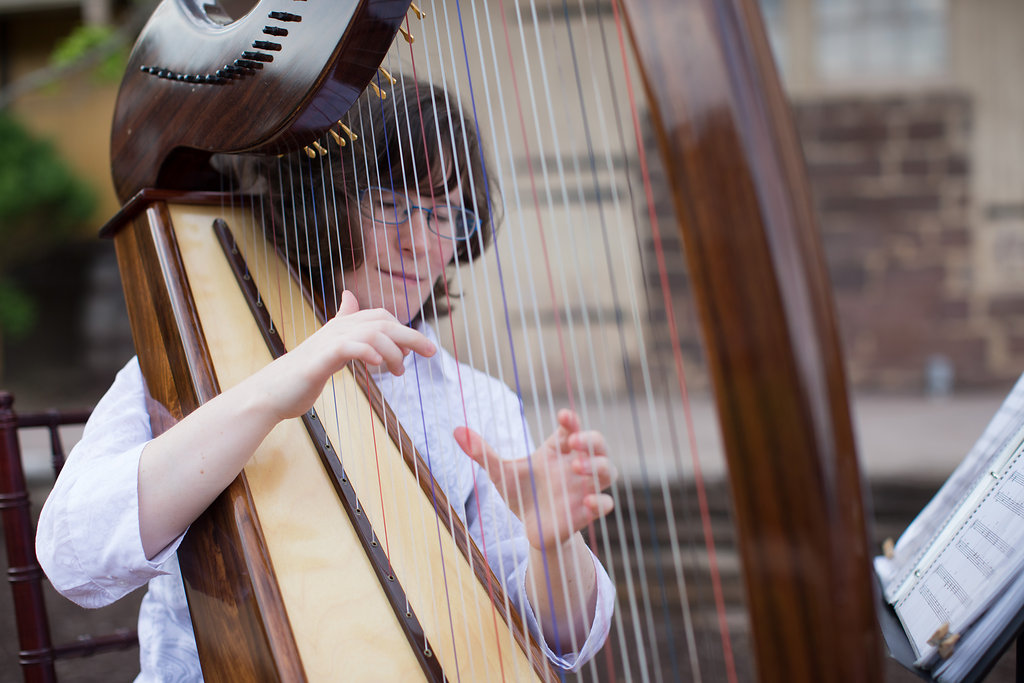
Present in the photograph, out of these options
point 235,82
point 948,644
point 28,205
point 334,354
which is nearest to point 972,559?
point 948,644

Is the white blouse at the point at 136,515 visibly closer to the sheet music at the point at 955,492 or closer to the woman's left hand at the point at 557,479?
the woman's left hand at the point at 557,479

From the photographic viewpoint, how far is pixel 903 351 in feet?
13.8

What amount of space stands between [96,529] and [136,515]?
0.05m

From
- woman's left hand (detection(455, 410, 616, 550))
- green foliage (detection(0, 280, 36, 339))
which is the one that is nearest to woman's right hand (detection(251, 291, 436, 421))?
woman's left hand (detection(455, 410, 616, 550))

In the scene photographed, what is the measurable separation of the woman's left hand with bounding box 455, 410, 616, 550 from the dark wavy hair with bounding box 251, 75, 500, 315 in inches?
10.8

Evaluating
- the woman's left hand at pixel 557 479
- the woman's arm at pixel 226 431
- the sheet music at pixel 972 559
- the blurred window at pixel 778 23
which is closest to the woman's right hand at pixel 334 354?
the woman's arm at pixel 226 431

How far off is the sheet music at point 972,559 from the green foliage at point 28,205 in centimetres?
551

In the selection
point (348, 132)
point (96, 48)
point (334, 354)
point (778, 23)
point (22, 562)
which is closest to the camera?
point (334, 354)

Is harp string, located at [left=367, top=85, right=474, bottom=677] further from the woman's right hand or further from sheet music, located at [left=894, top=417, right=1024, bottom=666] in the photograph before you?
sheet music, located at [left=894, top=417, right=1024, bottom=666]

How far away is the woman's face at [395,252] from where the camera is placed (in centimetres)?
91

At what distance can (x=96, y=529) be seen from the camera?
77cm

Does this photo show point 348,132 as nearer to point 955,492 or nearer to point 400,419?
point 400,419

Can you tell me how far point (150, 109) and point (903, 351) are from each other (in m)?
4.04

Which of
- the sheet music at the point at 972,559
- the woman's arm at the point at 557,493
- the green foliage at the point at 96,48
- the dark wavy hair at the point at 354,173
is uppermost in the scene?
the green foliage at the point at 96,48
